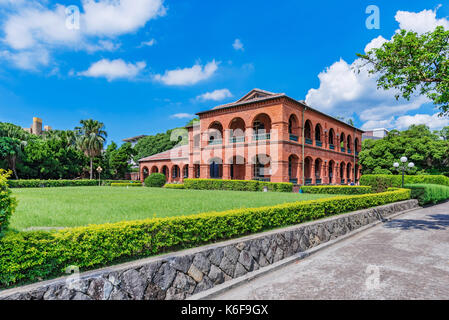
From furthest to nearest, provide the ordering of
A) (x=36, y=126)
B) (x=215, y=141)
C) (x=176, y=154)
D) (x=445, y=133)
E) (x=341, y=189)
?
(x=36, y=126) → (x=445, y=133) → (x=176, y=154) → (x=215, y=141) → (x=341, y=189)

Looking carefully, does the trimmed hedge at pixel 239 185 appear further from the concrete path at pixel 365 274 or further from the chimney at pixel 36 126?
the chimney at pixel 36 126

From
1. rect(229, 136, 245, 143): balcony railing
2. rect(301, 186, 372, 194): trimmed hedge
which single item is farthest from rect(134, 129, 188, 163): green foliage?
rect(301, 186, 372, 194): trimmed hedge

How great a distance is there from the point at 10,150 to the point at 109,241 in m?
33.5

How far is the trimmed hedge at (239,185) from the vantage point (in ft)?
67.8

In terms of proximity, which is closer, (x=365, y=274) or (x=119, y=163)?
(x=365, y=274)

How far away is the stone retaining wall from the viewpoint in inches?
122

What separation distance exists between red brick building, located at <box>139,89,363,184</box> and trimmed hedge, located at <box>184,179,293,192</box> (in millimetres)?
1963

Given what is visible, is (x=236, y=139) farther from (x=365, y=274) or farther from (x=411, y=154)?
(x=365, y=274)

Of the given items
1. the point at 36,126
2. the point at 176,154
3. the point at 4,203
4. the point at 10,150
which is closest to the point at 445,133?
the point at 176,154

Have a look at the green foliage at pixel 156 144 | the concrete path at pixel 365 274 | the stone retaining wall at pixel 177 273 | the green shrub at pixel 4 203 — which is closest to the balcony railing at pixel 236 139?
the concrete path at pixel 365 274

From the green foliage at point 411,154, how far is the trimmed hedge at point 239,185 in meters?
17.7

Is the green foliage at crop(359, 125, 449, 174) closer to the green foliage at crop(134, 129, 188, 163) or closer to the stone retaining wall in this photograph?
the stone retaining wall

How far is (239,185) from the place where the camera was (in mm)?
22016
